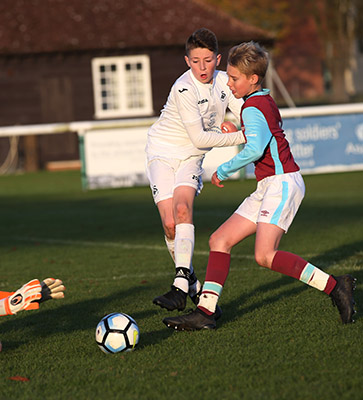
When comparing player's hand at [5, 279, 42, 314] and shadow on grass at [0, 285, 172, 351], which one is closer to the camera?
player's hand at [5, 279, 42, 314]

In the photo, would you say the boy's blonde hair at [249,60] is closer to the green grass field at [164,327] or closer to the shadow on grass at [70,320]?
the green grass field at [164,327]

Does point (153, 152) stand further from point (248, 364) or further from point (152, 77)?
point (152, 77)

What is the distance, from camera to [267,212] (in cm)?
602

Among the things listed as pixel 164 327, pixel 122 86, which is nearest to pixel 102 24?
pixel 122 86

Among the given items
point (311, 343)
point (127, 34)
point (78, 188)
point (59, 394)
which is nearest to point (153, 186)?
point (311, 343)

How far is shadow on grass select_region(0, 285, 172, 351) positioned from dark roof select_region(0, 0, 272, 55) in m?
22.7

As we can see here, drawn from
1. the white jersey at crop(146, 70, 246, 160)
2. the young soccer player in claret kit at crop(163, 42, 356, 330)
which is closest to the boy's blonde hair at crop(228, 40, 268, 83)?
the young soccer player in claret kit at crop(163, 42, 356, 330)

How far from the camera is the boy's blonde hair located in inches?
235

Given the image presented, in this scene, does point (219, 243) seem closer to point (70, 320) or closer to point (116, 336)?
point (116, 336)

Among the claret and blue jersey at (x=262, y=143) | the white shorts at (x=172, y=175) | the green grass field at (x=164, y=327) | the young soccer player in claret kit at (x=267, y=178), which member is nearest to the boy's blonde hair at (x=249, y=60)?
the young soccer player in claret kit at (x=267, y=178)

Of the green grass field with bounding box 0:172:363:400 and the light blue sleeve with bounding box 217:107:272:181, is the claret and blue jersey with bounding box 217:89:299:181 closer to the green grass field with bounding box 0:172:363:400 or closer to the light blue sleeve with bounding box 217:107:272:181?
the light blue sleeve with bounding box 217:107:272:181

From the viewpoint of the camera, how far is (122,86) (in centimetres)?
3086

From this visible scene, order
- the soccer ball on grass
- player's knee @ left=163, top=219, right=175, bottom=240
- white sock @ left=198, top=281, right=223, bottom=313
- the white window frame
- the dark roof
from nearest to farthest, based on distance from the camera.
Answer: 1. the soccer ball on grass
2. white sock @ left=198, top=281, right=223, bottom=313
3. player's knee @ left=163, top=219, right=175, bottom=240
4. the dark roof
5. the white window frame

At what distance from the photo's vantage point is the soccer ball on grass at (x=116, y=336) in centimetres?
572
